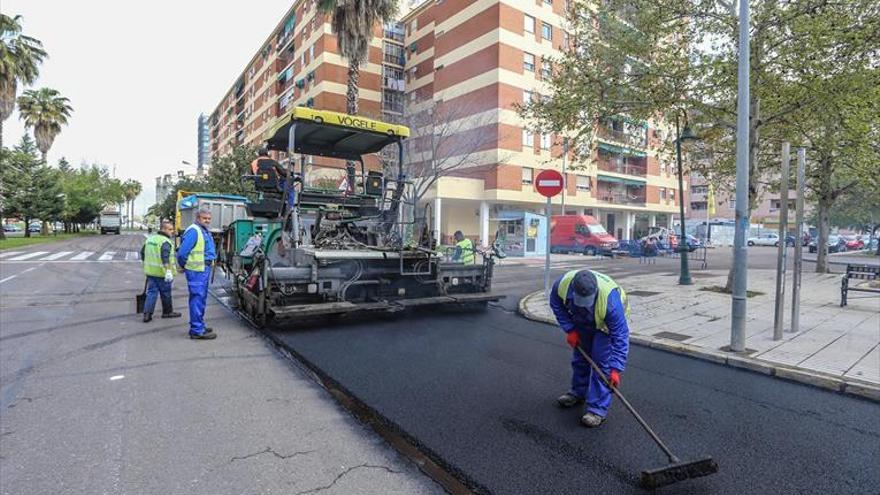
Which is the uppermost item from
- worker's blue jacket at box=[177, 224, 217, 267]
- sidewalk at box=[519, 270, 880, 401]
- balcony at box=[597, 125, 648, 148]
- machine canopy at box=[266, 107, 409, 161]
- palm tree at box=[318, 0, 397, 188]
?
palm tree at box=[318, 0, 397, 188]

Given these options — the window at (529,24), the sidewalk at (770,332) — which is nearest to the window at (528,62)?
the window at (529,24)

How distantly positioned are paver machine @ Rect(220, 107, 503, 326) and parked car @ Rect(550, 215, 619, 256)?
18900 mm

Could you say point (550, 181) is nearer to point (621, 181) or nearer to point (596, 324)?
point (596, 324)

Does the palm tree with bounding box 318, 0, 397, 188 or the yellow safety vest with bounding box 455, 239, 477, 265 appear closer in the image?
the yellow safety vest with bounding box 455, 239, 477, 265

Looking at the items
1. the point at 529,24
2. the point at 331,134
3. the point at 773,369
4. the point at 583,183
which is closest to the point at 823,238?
the point at 773,369

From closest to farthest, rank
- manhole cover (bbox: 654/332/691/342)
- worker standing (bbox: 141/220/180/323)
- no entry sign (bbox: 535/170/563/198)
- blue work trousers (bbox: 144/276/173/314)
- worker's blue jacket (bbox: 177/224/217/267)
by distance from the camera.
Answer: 1. worker's blue jacket (bbox: 177/224/217/267)
2. manhole cover (bbox: 654/332/691/342)
3. worker standing (bbox: 141/220/180/323)
4. blue work trousers (bbox: 144/276/173/314)
5. no entry sign (bbox: 535/170/563/198)

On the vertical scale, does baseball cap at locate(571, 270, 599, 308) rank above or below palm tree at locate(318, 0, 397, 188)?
below

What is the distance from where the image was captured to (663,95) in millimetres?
10297

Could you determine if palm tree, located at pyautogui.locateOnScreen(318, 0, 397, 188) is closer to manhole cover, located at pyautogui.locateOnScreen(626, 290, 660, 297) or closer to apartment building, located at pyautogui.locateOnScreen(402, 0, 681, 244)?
apartment building, located at pyautogui.locateOnScreen(402, 0, 681, 244)

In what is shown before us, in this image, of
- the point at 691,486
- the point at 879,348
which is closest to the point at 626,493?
the point at 691,486

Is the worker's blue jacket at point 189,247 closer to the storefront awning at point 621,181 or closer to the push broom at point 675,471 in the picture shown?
the push broom at point 675,471

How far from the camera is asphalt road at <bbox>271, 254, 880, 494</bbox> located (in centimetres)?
286

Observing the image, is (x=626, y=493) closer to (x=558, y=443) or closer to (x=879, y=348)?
(x=558, y=443)

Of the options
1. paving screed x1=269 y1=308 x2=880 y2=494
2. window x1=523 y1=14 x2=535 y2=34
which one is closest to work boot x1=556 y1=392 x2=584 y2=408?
paving screed x1=269 y1=308 x2=880 y2=494
